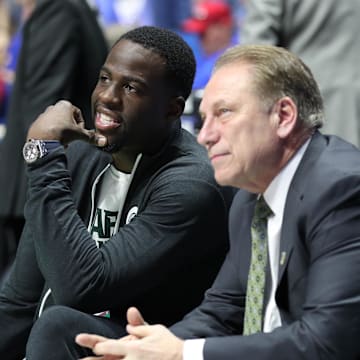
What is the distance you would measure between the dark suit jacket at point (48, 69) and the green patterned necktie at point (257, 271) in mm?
2638

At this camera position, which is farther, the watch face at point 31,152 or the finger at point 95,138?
the finger at point 95,138

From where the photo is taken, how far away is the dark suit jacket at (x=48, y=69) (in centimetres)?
553

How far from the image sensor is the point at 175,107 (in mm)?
3469

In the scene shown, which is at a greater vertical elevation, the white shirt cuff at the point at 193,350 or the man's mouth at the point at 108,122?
the man's mouth at the point at 108,122

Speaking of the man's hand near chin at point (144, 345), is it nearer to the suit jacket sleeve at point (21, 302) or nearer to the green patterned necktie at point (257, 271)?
the green patterned necktie at point (257, 271)

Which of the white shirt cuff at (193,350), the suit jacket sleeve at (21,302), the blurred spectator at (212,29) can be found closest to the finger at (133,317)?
the white shirt cuff at (193,350)

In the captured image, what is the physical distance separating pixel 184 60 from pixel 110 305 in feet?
2.56

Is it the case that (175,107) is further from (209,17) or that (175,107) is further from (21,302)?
(209,17)

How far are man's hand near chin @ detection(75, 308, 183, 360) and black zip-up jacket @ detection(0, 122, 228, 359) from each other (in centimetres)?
38

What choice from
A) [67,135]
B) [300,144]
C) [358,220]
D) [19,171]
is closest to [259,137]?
[300,144]

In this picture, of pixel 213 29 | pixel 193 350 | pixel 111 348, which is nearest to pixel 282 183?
pixel 193 350

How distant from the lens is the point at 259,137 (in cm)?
281

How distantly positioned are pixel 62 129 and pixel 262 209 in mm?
753

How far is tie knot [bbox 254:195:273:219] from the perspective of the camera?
291cm
